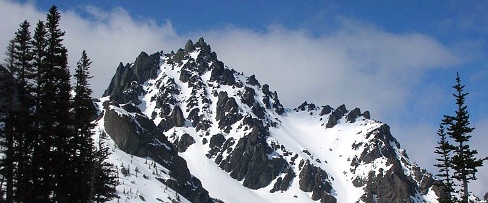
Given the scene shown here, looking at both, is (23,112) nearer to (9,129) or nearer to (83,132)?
(9,129)

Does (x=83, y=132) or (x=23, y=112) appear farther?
(x=83, y=132)

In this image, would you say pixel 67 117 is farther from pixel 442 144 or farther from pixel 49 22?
pixel 442 144

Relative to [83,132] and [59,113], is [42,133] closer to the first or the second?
[59,113]

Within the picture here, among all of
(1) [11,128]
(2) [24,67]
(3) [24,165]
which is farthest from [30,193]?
(2) [24,67]

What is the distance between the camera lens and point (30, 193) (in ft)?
141

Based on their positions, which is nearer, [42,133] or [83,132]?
[42,133]

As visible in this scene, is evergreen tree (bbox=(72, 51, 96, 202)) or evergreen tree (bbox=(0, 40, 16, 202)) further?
evergreen tree (bbox=(72, 51, 96, 202))

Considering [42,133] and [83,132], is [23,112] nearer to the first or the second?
[42,133]

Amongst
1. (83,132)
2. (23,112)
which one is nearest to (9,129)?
(23,112)

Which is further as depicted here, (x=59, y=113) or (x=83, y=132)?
(x=83, y=132)

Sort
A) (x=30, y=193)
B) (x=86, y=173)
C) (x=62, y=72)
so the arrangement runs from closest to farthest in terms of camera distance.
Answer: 1. (x=30, y=193)
2. (x=62, y=72)
3. (x=86, y=173)

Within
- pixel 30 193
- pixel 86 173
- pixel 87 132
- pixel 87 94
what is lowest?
pixel 30 193

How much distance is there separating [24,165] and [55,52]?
30.6ft

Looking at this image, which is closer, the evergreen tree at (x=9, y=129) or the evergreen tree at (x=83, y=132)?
the evergreen tree at (x=9, y=129)
